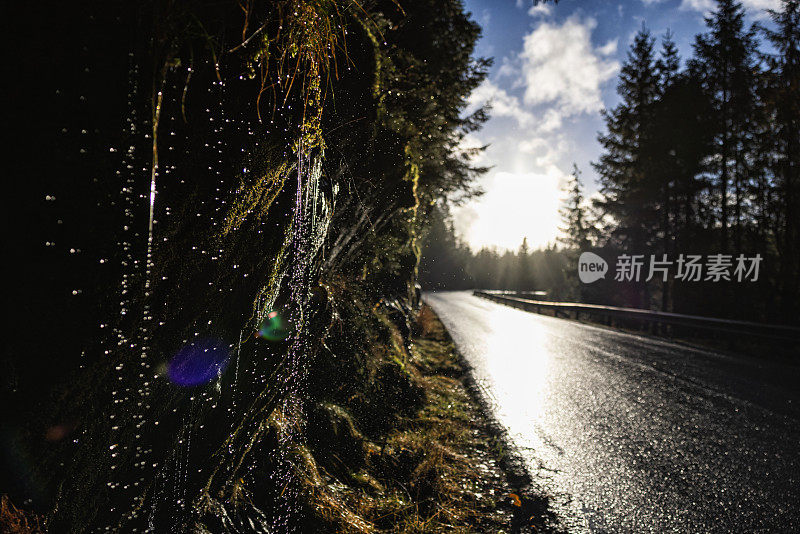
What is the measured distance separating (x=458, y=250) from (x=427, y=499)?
281ft

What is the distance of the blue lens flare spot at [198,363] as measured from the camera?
1.59 meters

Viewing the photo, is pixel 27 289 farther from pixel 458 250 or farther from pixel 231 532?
pixel 458 250

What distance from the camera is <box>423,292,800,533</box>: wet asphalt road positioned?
2.56 m

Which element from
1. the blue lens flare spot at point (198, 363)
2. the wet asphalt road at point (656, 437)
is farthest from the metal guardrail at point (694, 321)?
the blue lens flare spot at point (198, 363)

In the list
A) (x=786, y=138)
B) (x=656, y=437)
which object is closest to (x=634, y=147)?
(x=786, y=138)

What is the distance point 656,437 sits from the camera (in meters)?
3.80

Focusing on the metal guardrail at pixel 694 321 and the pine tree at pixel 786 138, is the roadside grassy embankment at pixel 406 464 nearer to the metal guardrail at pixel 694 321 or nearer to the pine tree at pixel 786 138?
the metal guardrail at pixel 694 321

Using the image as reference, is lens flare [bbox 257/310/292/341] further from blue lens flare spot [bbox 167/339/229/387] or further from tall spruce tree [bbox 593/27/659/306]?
tall spruce tree [bbox 593/27/659/306]

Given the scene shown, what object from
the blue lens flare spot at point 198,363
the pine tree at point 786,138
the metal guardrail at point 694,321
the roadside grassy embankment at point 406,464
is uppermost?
the pine tree at point 786,138

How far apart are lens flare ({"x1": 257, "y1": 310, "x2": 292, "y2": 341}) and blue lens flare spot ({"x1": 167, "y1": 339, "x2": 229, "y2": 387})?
0.32 meters

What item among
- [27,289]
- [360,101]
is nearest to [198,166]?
[27,289]

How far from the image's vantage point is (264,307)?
2.11 m

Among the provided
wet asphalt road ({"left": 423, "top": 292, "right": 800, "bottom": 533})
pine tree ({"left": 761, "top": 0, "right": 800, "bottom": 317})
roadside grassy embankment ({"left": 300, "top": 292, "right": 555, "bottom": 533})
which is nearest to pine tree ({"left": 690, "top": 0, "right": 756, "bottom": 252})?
pine tree ({"left": 761, "top": 0, "right": 800, "bottom": 317})

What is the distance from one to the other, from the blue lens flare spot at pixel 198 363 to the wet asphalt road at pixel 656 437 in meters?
2.47
